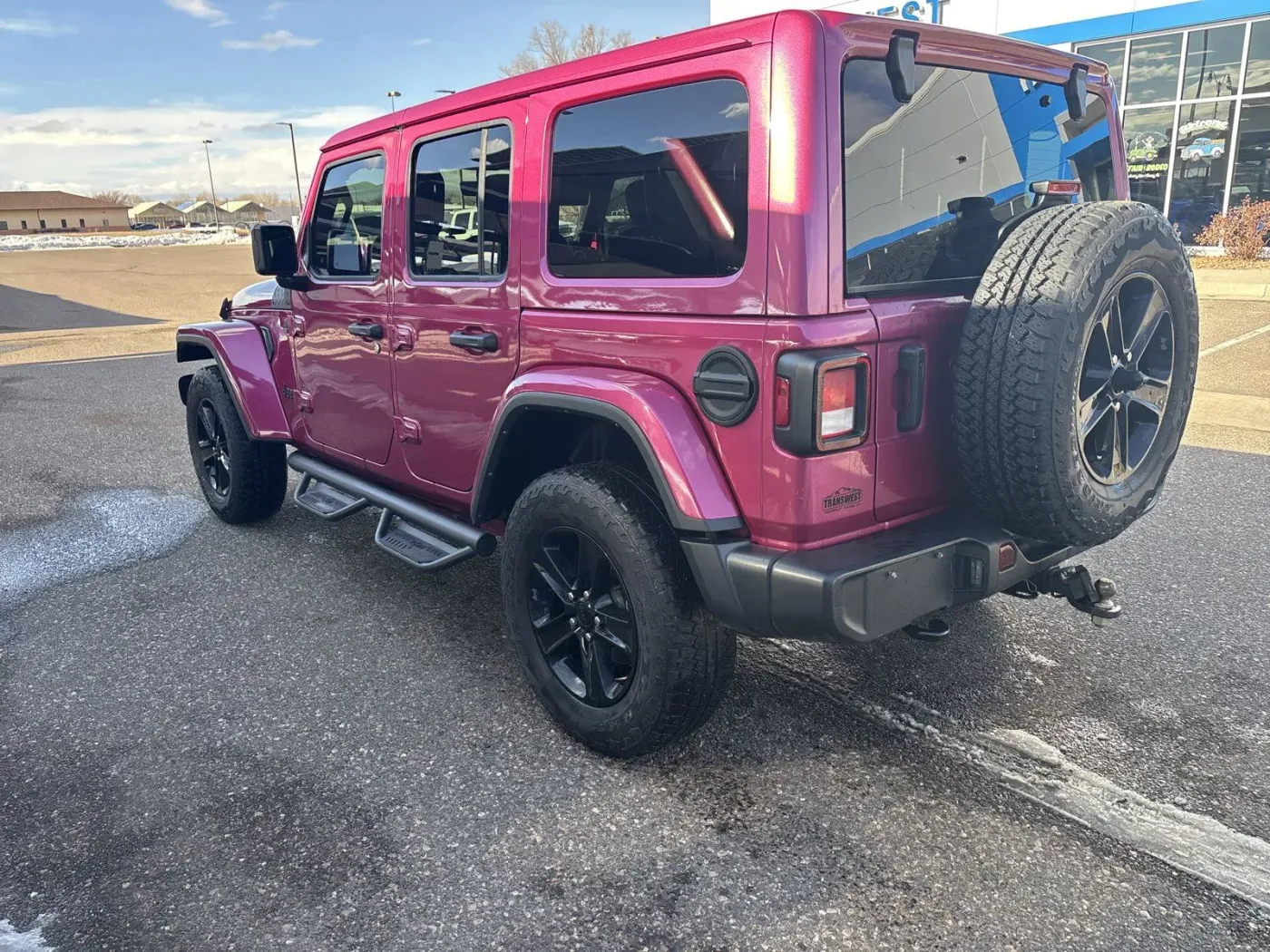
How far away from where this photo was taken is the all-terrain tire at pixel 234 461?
188 inches

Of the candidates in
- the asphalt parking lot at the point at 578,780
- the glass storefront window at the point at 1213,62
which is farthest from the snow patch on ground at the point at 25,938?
the glass storefront window at the point at 1213,62

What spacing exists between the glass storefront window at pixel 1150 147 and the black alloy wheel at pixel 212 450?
17.0m

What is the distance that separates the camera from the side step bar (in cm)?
336

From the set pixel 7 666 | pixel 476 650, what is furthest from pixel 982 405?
pixel 7 666

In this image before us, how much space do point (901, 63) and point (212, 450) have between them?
168 inches

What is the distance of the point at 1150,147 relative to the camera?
56.4ft

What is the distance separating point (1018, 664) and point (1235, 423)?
16.2 feet

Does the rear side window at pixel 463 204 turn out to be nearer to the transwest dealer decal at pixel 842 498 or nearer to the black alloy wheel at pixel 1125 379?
the transwest dealer decal at pixel 842 498

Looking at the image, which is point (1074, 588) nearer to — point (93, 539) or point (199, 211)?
point (93, 539)

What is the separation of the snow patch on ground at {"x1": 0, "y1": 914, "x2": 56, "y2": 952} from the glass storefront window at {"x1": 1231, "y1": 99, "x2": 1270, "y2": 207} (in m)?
19.1

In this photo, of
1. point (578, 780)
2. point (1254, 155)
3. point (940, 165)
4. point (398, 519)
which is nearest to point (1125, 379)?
→ point (940, 165)

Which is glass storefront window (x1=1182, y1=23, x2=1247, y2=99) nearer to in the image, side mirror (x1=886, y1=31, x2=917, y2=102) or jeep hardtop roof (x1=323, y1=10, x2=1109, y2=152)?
jeep hardtop roof (x1=323, y1=10, x2=1109, y2=152)

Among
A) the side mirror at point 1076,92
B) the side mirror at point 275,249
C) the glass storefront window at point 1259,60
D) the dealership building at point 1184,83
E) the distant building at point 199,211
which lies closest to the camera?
the side mirror at point 1076,92

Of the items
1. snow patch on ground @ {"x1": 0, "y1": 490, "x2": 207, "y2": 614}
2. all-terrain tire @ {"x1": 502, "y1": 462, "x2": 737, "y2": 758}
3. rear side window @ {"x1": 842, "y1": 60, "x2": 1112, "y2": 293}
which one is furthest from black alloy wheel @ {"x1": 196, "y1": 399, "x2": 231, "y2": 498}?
rear side window @ {"x1": 842, "y1": 60, "x2": 1112, "y2": 293}
